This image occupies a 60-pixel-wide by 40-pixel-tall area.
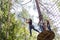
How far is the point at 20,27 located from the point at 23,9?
1.58 meters

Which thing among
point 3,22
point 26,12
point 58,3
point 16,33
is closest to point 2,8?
point 3,22

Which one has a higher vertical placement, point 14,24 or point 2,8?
point 2,8

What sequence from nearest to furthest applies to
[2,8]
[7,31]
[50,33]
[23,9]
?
[50,33] → [23,9] → [7,31] → [2,8]

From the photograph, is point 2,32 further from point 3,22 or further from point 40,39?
point 40,39

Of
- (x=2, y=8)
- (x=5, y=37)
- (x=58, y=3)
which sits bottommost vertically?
(x=5, y=37)

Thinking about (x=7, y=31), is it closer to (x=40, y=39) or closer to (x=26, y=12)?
(x=26, y=12)

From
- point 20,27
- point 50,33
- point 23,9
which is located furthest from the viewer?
point 20,27

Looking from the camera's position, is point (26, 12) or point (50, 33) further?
point (26, 12)

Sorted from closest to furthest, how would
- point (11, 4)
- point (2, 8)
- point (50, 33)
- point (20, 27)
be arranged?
point (50, 33), point (11, 4), point (20, 27), point (2, 8)

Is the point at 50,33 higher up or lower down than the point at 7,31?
higher up

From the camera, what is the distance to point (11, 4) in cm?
657

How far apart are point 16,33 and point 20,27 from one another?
0.34 meters

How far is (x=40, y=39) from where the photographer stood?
12.9 feet

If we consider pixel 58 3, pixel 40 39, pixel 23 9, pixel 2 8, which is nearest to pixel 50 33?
pixel 40 39
